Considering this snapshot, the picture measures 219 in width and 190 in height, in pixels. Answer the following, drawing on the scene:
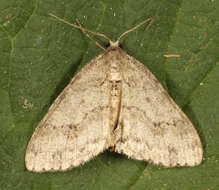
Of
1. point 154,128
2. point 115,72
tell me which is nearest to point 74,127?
point 115,72

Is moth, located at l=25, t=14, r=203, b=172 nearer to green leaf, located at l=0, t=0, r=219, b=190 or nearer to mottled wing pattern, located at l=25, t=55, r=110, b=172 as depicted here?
mottled wing pattern, located at l=25, t=55, r=110, b=172

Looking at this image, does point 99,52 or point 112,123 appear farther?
point 99,52

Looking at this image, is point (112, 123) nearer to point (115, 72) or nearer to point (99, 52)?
point (115, 72)

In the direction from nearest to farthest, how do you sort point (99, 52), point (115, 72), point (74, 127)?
point (74, 127) → point (115, 72) → point (99, 52)

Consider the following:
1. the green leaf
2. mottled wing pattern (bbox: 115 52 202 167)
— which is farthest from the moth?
the green leaf

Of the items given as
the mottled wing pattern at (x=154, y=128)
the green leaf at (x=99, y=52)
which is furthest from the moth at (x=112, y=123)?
the green leaf at (x=99, y=52)

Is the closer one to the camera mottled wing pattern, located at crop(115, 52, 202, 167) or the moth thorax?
mottled wing pattern, located at crop(115, 52, 202, 167)

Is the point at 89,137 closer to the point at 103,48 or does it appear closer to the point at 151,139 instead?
the point at 151,139
